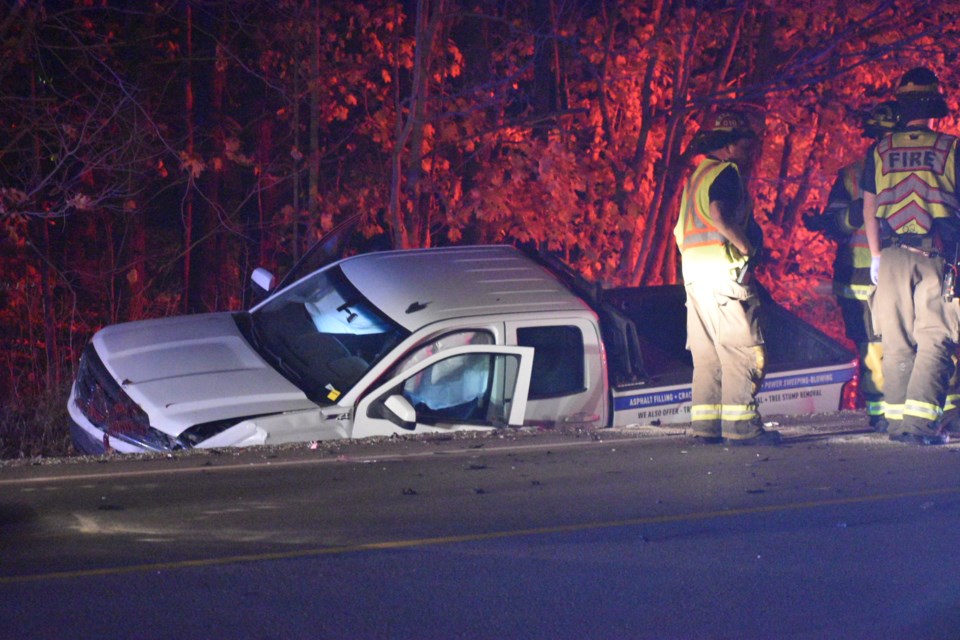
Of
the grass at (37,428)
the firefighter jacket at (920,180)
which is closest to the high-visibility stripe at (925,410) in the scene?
the firefighter jacket at (920,180)

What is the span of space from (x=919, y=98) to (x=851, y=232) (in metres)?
1.12

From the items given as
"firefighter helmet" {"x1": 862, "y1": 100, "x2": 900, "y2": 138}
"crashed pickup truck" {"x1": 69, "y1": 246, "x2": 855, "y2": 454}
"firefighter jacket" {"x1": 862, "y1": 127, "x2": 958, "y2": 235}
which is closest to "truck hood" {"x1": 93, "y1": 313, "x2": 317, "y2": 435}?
"crashed pickup truck" {"x1": 69, "y1": 246, "x2": 855, "y2": 454}

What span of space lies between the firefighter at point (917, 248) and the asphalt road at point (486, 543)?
0.41 m

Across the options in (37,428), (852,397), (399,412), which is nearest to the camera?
(399,412)

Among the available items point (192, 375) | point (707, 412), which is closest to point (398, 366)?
point (192, 375)

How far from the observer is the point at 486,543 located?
4.90 meters

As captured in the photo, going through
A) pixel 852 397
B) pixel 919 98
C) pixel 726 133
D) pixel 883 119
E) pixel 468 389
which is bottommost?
pixel 852 397

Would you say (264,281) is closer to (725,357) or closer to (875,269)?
(725,357)

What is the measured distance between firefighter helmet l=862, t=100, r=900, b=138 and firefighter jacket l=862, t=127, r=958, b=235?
0.14 metres

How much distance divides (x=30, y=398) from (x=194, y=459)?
3.87 m

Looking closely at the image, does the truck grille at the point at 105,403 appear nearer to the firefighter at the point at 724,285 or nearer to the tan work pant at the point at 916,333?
the firefighter at the point at 724,285

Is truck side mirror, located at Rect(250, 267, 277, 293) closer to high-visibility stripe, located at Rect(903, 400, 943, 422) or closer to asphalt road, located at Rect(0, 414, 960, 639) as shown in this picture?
asphalt road, located at Rect(0, 414, 960, 639)

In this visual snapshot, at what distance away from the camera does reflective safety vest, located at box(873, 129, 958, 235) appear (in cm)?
704

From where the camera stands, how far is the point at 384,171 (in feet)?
41.6
